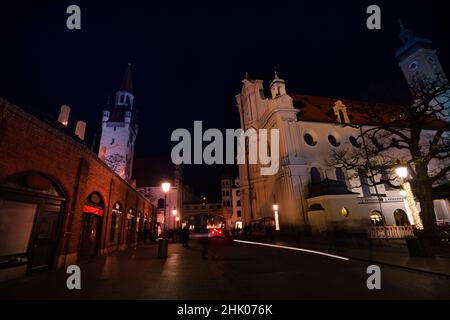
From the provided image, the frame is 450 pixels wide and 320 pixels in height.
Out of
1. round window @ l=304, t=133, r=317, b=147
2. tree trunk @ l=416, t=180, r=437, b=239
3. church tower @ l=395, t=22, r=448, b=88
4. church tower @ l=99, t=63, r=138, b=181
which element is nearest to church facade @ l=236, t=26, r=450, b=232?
round window @ l=304, t=133, r=317, b=147

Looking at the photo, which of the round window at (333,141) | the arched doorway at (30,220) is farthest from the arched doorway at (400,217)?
the arched doorway at (30,220)

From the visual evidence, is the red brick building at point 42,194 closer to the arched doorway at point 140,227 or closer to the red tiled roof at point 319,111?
the arched doorway at point 140,227

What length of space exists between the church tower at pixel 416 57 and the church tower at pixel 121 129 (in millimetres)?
57154

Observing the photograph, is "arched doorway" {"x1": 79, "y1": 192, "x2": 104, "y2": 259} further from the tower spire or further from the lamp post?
the tower spire

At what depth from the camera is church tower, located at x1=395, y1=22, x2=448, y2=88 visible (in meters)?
40.7

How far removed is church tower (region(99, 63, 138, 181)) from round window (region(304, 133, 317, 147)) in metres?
33.5

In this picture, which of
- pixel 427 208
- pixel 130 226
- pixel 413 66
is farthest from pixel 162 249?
pixel 413 66

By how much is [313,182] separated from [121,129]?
1630 inches

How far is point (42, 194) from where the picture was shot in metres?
8.55

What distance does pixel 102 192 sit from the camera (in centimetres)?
1361

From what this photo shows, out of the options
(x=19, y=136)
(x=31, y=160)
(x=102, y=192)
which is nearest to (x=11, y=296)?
(x=31, y=160)

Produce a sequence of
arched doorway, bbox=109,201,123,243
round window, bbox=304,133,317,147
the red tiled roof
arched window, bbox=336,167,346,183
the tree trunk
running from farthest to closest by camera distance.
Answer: the red tiled roof < round window, bbox=304,133,317,147 < arched window, bbox=336,167,346,183 < arched doorway, bbox=109,201,123,243 < the tree trunk

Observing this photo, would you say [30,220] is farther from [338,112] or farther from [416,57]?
[416,57]

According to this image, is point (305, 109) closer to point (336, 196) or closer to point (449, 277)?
point (336, 196)
